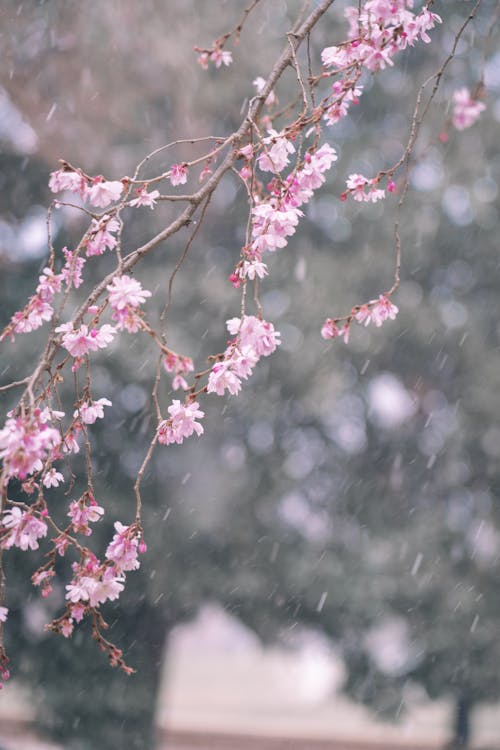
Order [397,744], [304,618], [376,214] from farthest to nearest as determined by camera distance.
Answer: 1. [397,744]
2. [376,214]
3. [304,618]

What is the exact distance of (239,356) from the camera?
1.48 m

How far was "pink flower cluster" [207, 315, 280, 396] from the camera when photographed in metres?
1.49

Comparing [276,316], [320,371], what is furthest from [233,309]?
[320,371]

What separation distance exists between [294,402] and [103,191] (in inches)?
159

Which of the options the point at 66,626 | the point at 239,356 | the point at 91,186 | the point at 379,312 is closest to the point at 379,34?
the point at 379,312

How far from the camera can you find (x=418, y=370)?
582 centimetres

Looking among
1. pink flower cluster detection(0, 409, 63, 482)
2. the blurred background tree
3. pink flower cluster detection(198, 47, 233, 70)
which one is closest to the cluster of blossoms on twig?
pink flower cluster detection(0, 409, 63, 482)

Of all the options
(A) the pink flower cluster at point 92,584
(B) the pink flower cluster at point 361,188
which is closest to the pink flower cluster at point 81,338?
(A) the pink flower cluster at point 92,584

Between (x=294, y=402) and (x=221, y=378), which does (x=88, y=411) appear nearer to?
(x=221, y=378)

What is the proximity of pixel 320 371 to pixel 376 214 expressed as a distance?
3.84 ft

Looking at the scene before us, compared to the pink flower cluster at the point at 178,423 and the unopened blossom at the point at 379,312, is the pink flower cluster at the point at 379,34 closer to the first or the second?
the unopened blossom at the point at 379,312

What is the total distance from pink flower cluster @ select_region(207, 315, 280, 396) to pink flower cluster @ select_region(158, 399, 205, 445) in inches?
3.3

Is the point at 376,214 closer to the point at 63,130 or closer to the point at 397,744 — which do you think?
the point at 63,130

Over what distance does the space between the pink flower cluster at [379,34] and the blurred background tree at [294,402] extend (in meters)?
3.50
